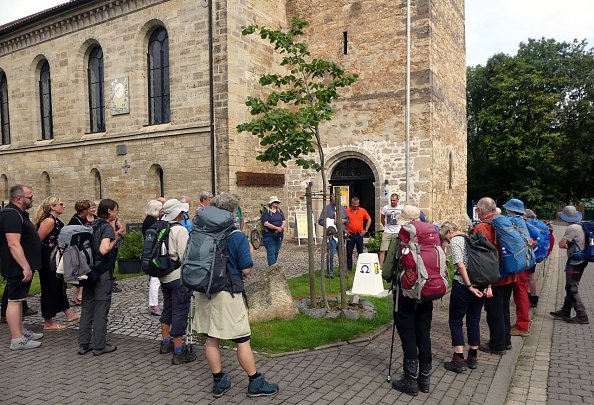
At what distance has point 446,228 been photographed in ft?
17.9

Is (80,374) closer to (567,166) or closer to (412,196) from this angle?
(412,196)

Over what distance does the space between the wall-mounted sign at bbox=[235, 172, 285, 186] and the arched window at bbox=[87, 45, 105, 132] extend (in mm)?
7919

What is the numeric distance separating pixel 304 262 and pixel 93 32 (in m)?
13.5

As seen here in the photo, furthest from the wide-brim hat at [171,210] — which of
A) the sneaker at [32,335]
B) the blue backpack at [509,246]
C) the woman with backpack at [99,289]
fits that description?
the blue backpack at [509,246]

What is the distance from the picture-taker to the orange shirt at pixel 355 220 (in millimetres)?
10281

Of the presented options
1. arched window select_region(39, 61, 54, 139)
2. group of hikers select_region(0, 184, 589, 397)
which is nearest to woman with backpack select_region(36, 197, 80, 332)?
group of hikers select_region(0, 184, 589, 397)

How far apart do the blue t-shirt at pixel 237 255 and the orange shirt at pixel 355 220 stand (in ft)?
20.9

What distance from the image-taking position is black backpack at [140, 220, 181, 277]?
4938mm

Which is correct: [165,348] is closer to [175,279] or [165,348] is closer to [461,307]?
[175,279]

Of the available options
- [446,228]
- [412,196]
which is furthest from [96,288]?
[412,196]

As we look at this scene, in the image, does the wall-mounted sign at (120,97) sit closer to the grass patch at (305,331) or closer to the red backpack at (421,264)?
the grass patch at (305,331)

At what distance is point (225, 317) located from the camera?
4047 mm

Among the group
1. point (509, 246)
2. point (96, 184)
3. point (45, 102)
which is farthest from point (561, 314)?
point (45, 102)

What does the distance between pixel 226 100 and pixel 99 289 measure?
10.4 metres
